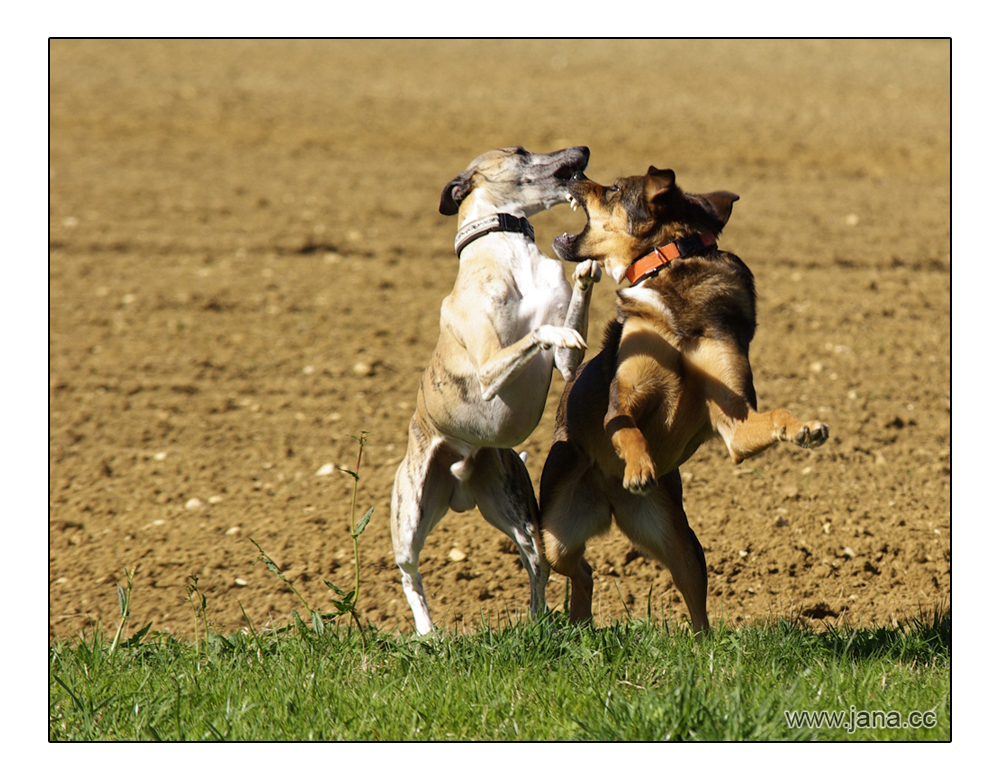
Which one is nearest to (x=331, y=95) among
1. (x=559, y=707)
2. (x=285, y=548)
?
(x=285, y=548)

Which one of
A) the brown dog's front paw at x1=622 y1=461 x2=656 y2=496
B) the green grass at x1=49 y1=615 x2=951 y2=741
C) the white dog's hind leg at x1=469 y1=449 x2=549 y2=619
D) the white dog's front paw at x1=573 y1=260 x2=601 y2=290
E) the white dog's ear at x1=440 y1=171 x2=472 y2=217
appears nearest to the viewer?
the green grass at x1=49 y1=615 x2=951 y2=741

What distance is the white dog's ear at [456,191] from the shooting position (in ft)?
16.3

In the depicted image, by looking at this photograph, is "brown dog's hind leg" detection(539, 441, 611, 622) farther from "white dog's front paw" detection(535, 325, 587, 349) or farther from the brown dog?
"white dog's front paw" detection(535, 325, 587, 349)

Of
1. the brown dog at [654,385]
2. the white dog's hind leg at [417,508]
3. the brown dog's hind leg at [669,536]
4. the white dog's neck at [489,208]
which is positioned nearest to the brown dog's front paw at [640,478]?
the brown dog at [654,385]

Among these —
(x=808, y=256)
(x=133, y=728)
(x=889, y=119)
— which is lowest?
(x=133, y=728)

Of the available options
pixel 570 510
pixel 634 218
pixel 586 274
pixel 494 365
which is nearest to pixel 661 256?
pixel 634 218

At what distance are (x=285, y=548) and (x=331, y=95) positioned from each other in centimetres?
1194

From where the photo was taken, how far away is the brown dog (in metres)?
4.28

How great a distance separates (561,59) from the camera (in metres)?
19.0

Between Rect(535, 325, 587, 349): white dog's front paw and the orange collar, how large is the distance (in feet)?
1.72

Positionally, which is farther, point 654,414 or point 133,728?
point 654,414

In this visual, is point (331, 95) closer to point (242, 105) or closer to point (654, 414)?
point (242, 105)

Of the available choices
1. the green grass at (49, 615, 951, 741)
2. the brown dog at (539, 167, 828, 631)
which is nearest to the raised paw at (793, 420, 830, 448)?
the brown dog at (539, 167, 828, 631)

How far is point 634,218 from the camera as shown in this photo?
4.51 m
